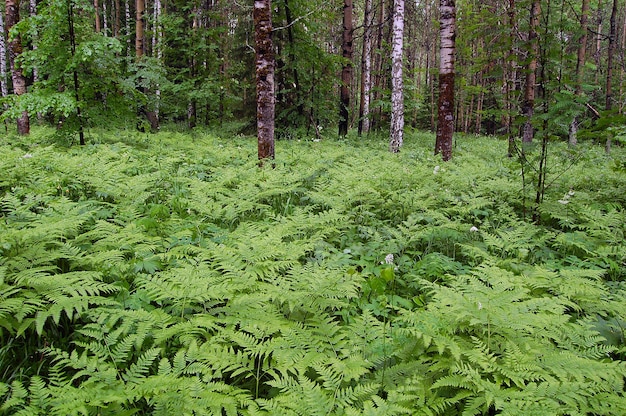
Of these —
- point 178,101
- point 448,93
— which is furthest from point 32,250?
point 178,101

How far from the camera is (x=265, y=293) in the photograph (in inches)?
108

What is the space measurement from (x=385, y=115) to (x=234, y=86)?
7532mm

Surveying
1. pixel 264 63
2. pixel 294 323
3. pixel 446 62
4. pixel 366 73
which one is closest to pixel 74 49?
pixel 264 63

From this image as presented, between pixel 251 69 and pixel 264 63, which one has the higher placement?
pixel 251 69

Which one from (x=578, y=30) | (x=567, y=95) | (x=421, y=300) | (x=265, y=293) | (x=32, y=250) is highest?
(x=578, y=30)

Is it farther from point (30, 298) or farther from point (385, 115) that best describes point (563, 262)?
point (385, 115)

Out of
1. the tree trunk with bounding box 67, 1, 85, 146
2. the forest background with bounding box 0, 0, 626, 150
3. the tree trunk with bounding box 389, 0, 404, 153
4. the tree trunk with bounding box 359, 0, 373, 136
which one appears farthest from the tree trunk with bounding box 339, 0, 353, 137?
the tree trunk with bounding box 67, 1, 85, 146

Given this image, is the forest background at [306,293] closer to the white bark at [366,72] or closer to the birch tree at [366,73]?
the birch tree at [366,73]

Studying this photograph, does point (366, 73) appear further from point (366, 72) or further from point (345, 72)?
point (345, 72)

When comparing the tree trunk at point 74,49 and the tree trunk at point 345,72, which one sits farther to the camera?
the tree trunk at point 345,72

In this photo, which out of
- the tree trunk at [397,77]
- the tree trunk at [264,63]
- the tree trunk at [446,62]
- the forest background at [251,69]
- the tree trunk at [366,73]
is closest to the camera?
the forest background at [251,69]

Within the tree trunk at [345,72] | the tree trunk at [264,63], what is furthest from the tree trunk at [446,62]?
the tree trunk at [345,72]

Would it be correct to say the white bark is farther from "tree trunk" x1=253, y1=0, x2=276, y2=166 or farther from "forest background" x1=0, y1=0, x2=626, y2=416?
"forest background" x1=0, y1=0, x2=626, y2=416

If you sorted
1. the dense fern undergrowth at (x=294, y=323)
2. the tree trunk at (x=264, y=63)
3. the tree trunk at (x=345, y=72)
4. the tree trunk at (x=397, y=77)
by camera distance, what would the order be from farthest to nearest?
1. the tree trunk at (x=345, y=72)
2. the tree trunk at (x=397, y=77)
3. the tree trunk at (x=264, y=63)
4. the dense fern undergrowth at (x=294, y=323)
